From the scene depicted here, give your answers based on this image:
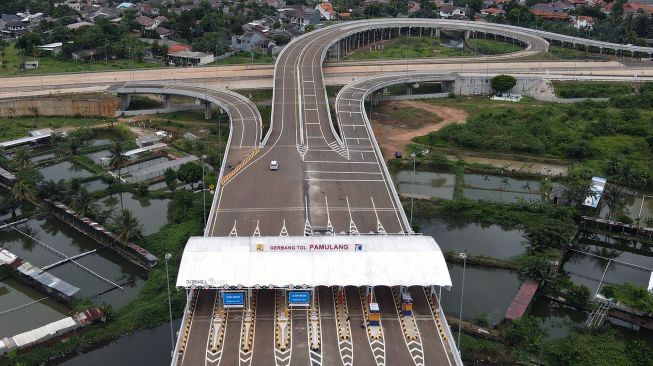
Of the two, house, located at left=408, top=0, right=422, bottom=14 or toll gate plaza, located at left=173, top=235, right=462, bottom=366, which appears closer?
toll gate plaza, located at left=173, top=235, right=462, bottom=366

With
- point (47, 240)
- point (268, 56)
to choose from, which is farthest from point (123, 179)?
point (268, 56)

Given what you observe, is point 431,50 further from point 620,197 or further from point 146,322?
point 146,322

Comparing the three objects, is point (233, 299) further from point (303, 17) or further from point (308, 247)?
point (303, 17)

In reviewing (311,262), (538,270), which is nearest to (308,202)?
(311,262)

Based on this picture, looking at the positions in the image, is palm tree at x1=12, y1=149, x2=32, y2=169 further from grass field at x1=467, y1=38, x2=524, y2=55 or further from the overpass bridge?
grass field at x1=467, y1=38, x2=524, y2=55

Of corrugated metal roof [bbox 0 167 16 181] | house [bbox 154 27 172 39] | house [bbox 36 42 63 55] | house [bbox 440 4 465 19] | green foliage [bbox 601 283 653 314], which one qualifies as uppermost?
house [bbox 440 4 465 19]

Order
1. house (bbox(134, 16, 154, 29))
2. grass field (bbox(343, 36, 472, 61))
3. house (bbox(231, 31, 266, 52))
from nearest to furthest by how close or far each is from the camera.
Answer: grass field (bbox(343, 36, 472, 61)), house (bbox(231, 31, 266, 52)), house (bbox(134, 16, 154, 29))

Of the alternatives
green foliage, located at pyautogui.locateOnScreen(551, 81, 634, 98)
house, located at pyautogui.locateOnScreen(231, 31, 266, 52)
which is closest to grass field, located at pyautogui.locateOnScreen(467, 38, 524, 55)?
green foliage, located at pyautogui.locateOnScreen(551, 81, 634, 98)
